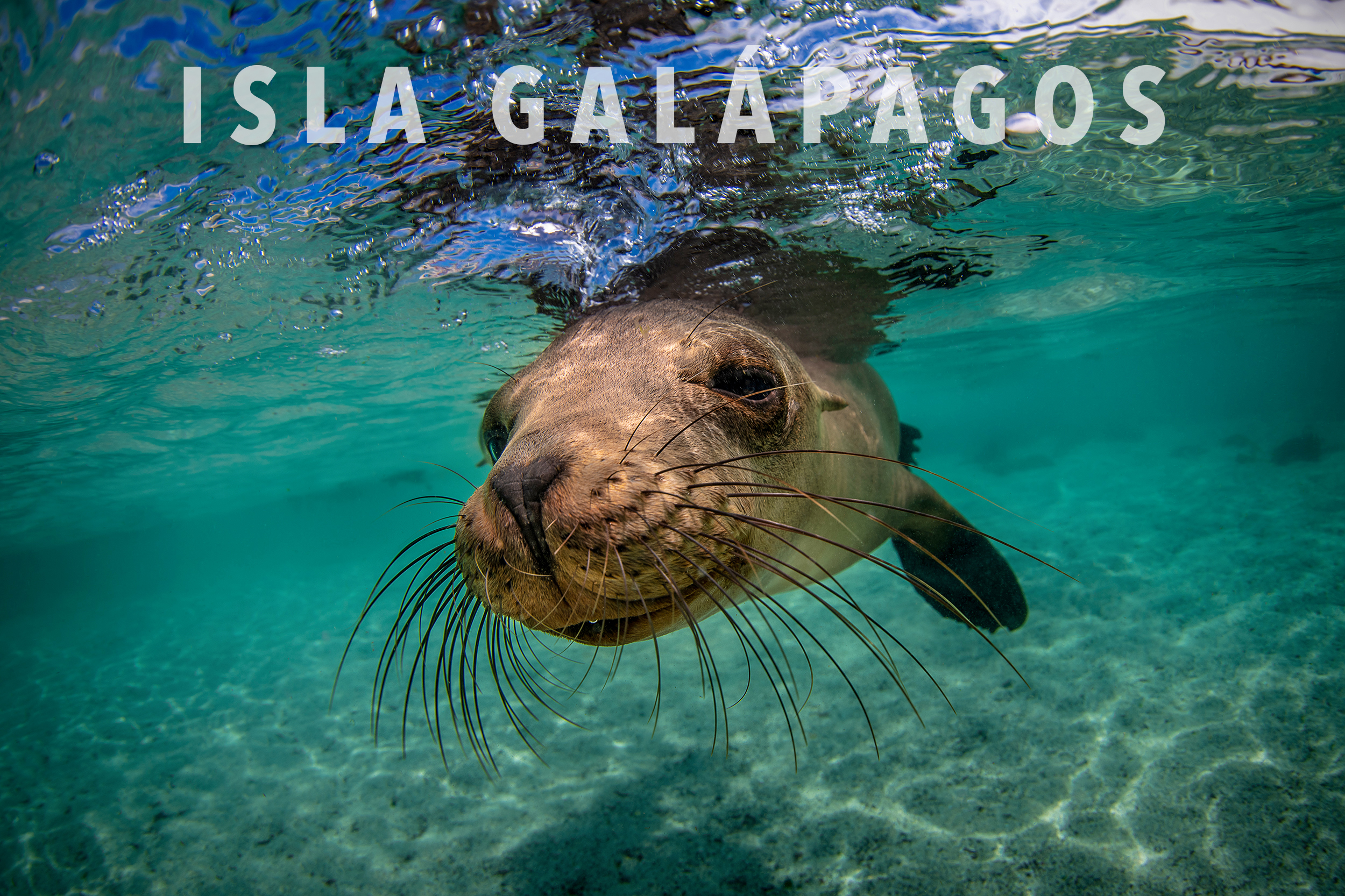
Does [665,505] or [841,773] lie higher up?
[665,505]

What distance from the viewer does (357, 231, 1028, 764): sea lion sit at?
152cm

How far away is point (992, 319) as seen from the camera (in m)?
14.4

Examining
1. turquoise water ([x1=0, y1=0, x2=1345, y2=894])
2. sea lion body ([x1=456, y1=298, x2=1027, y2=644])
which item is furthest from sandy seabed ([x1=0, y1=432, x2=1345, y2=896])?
sea lion body ([x1=456, y1=298, x2=1027, y2=644])

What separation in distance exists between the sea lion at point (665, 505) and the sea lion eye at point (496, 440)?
0.04ft

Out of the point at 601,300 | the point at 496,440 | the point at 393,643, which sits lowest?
the point at 393,643

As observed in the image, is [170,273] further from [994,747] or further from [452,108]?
[994,747]

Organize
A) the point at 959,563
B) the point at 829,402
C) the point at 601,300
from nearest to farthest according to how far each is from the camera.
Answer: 1. the point at 829,402
2. the point at 959,563
3. the point at 601,300

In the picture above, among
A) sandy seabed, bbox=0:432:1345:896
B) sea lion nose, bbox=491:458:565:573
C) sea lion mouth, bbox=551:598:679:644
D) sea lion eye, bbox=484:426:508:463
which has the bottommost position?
sandy seabed, bbox=0:432:1345:896

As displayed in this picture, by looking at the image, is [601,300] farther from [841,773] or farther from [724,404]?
[841,773]

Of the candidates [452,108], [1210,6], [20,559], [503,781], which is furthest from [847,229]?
[20,559]

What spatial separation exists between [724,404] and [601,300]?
14.4 ft

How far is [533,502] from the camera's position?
59.4 inches

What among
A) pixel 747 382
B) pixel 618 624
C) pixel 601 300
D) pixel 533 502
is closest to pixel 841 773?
pixel 747 382

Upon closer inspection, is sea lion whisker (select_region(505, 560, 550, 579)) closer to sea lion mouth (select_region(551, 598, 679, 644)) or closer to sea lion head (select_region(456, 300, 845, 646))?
sea lion head (select_region(456, 300, 845, 646))
